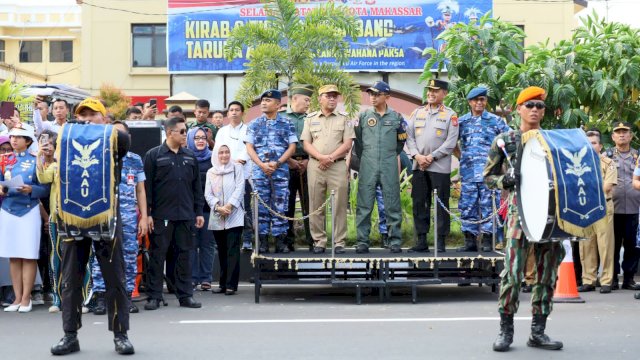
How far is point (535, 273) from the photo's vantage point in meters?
9.10

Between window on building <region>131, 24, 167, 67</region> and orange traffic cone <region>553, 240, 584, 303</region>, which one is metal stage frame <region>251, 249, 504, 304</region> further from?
window on building <region>131, 24, 167, 67</region>

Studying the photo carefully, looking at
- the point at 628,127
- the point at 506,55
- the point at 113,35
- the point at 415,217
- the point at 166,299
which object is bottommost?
the point at 166,299

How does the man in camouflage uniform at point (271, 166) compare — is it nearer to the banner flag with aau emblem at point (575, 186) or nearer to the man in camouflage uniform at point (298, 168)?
the man in camouflage uniform at point (298, 168)

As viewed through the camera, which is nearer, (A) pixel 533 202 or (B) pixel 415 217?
(A) pixel 533 202

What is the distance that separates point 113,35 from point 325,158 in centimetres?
2319

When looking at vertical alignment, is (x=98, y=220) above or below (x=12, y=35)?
below

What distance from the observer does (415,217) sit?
13.4 m

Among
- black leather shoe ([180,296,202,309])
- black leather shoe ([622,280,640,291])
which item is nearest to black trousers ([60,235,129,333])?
black leather shoe ([180,296,202,309])

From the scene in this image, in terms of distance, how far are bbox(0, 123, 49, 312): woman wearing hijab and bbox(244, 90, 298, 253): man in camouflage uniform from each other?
2.66 meters

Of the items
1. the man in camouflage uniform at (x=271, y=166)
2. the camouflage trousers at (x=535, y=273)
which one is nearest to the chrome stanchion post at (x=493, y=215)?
the man in camouflage uniform at (x=271, y=166)

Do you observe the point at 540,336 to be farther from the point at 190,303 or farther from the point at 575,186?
the point at 190,303

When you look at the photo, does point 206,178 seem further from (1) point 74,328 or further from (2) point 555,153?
(2) point 555,153

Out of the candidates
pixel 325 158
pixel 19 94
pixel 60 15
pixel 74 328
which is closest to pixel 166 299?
pixel 325 158

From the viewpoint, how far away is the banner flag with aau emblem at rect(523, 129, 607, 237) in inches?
335
